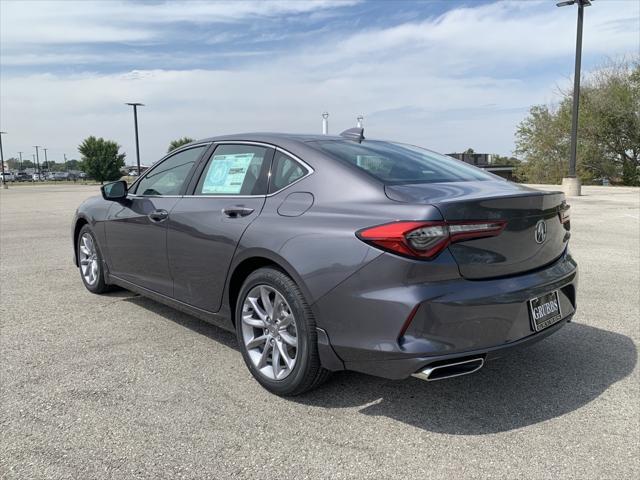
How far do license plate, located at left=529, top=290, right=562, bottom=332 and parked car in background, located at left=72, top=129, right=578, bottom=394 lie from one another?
0.01 meters

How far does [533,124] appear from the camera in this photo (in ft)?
128

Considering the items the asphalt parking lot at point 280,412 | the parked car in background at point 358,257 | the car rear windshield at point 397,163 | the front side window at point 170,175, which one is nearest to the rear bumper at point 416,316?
the parked car in background at point 358,257

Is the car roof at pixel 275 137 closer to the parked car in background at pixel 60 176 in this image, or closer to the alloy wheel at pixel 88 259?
the alloy wheel at pixel 88 259

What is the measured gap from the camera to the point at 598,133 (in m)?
32.7

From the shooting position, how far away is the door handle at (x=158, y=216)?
13.6ft

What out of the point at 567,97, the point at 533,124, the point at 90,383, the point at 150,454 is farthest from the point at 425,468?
the point at 533,124

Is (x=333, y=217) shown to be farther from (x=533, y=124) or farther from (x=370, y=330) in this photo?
(x=533, y=124)

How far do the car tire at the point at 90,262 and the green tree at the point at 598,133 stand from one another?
32.7 metres

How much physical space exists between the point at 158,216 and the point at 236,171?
0.82 meters

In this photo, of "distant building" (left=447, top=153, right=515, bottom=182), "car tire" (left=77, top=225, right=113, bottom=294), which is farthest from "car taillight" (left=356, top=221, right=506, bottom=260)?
"distant building" (left=447, top=153, right=515, bottom=182)

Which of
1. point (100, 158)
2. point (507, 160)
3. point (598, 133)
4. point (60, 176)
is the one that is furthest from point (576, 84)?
point (60, 176)

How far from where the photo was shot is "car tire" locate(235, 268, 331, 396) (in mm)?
3012

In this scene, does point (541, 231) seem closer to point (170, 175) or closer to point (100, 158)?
point (170, 175)

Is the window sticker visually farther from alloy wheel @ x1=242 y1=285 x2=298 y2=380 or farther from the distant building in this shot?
the distant building
